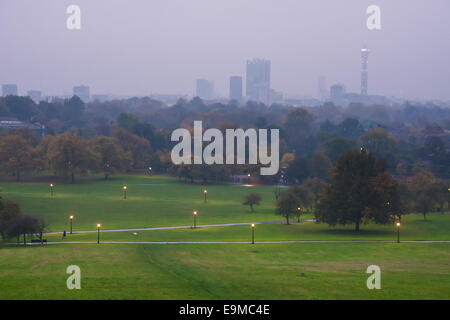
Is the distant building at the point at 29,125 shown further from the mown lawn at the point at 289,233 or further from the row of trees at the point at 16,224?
the row of trees at the point at 16,224

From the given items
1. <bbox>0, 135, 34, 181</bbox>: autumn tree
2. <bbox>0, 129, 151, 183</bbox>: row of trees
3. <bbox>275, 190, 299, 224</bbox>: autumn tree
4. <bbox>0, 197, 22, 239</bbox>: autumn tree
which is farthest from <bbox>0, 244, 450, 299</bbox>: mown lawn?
<bbox>0, 135, 34, 181</bbox>: autumn tree

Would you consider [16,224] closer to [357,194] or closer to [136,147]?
[357,194]

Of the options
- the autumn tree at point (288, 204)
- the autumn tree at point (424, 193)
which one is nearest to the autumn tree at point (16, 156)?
the autumn tree at point (288, 204)

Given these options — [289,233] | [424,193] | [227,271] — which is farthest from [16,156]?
[227,271]

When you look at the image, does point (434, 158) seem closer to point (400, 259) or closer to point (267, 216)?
point (267, 216)
